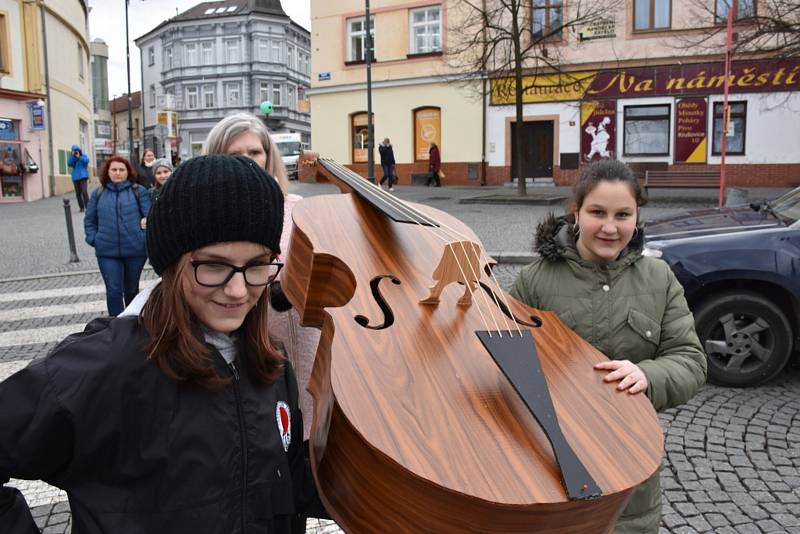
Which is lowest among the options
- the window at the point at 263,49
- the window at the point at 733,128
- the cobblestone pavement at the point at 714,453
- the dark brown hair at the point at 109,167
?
the cobblestone pavement at the point at 714,453

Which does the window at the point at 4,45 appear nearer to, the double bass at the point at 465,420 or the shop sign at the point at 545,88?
the shop sign at the point at 545,88

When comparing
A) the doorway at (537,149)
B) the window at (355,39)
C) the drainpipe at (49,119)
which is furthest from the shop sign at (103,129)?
the doorway at (537,149)

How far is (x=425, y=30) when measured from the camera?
2641 centimetres

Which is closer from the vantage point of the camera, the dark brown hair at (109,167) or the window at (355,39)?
the dark brown hair at (109,167)

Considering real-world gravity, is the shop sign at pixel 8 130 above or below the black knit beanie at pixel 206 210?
above

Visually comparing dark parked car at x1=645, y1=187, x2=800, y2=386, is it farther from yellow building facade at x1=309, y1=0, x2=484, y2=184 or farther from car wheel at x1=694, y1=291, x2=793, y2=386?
yellow building facade at x1=309, y1=0, x2=484, y2=184

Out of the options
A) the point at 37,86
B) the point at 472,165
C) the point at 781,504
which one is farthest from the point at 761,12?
the point at 37,86

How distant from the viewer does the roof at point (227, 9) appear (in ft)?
192

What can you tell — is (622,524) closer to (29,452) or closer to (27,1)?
(29,452)

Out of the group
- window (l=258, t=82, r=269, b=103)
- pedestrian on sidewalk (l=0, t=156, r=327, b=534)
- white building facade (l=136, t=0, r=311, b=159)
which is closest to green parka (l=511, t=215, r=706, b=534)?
pedestrian on sidewalk (l=0, t=156, r=327, b=534)

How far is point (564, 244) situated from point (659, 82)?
72.1ft

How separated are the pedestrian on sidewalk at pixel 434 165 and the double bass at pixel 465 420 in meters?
23.0

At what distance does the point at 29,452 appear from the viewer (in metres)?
1.19

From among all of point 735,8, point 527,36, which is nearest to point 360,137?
point 527,36
